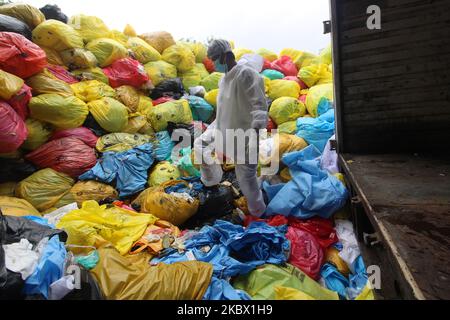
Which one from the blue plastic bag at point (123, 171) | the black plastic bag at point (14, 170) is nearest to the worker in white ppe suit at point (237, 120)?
the blue plastic bag at point (123, 171)

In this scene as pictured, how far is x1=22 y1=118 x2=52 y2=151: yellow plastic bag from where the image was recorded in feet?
8.10

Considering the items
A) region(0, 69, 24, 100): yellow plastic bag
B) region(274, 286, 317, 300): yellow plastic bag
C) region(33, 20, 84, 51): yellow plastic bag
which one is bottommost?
region(274, 286, 317, 300): yellow plastic bag

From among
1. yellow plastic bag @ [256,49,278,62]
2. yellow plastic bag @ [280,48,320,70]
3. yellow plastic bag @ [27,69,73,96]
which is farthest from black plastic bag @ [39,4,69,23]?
yellow plastic bag @ [280,48,320,70]

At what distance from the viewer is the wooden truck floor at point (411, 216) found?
88 cm

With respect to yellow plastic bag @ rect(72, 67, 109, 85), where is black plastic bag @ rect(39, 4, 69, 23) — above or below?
above

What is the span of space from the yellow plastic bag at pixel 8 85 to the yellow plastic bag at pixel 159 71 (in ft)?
5.80

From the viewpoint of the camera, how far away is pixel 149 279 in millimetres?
1413

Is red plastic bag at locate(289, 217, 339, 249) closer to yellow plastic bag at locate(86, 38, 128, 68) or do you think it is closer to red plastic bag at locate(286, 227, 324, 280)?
red plastic bag at locate(286, 227, 324, 280)

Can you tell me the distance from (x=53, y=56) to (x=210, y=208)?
233 cm

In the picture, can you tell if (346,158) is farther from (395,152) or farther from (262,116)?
(262,116)

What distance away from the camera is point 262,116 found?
7.48 feet

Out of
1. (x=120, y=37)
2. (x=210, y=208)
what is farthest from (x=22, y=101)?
(x=120, y=37)

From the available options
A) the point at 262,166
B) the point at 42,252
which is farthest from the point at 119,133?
the point at 42,252

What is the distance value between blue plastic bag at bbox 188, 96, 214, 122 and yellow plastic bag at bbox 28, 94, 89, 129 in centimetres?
133
